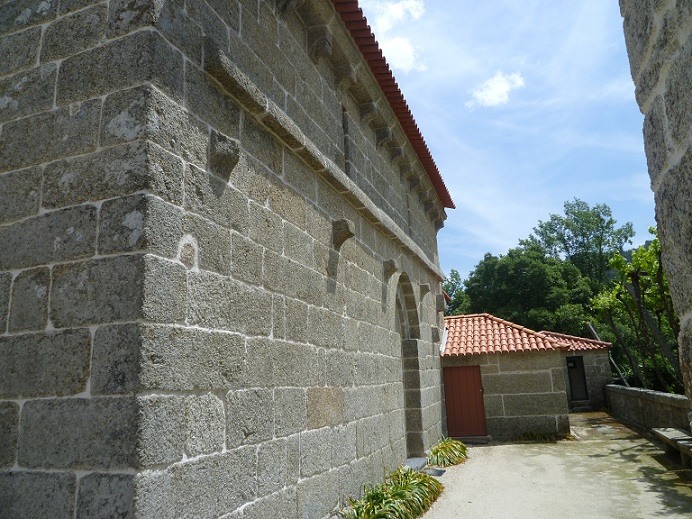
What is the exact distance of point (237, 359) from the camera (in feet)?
11.2

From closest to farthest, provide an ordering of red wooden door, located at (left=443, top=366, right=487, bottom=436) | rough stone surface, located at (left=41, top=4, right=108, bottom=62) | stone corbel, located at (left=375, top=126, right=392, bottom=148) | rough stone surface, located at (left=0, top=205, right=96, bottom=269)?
rough stone surface, located at (left=0, top=205, right=96, bottom=269) → rough stone surface, located at (left=41, top=4, right=108, bottom=62) → stone corbel, located at (left=375, top=126, right=392, bottom=148) → red wooden door, located at (left=443, top=366, right=487, bottom=436)

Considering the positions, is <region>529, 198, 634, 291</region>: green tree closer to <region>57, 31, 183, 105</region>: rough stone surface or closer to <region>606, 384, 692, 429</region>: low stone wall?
<region>606, 384, 692, 429</region>: low stone wall

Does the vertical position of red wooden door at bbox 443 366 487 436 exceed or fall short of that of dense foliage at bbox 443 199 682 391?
it falls short

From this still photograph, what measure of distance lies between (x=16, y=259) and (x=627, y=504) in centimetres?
688

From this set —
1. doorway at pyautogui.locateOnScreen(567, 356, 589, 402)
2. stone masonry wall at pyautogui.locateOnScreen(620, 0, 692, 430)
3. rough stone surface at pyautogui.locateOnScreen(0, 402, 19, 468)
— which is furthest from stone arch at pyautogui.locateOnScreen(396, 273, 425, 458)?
doorway at pyautogui.locateOnScreen(567, 356, 589, 402)

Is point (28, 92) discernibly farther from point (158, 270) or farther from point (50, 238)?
Answer: point (158, 270)

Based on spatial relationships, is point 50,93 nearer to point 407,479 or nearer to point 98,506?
point 98,506

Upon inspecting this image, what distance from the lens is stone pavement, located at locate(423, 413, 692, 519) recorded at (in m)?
6.00

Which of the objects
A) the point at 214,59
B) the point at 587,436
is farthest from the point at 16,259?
the point at 587,436

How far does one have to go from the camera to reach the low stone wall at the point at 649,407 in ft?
32.3

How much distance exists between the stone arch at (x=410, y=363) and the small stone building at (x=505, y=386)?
138 inches

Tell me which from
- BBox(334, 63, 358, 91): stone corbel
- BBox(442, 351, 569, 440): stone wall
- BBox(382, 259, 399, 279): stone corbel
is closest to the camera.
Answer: BBox(334, 63, 358, 91): stone corbel

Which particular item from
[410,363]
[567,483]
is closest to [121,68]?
[410,363]

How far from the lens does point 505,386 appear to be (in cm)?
1197
